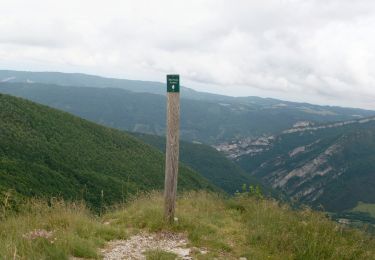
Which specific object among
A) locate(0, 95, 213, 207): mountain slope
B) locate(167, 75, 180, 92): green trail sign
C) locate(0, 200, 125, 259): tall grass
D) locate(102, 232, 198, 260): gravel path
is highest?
locate(167, 75, 180, 92): green trail sign

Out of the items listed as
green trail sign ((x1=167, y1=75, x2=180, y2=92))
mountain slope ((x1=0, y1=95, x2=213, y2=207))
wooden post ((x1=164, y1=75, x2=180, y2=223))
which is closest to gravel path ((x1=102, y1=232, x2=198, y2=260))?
wooden post ((x1=164, y1=75, x2=180, y2=223))

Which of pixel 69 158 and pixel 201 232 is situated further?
pixel 69 158

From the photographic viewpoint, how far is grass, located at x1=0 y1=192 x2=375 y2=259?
21.5ft

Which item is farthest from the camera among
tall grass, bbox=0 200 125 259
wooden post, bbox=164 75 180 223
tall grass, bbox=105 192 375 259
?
wooden post, bbox=164 75 180 223

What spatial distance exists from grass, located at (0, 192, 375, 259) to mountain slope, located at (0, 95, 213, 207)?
44377 mm

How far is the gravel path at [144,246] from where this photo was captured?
6.91 m

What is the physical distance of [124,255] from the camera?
271 inches

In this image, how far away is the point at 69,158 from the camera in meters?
88.8

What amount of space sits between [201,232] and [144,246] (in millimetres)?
1494

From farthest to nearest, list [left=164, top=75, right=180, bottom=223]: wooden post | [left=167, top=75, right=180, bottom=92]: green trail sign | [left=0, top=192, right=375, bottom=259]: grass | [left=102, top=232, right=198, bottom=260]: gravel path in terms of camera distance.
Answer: [left=164, top=75, right=180, bottom=223]: wooden post, [left=167, top=75, right=180, bottom=92]: green trail sign, [left=102, top=232, right=198, bottom=260]: gravel path, [left=0, top=192, right=375, bottom=259]: grass

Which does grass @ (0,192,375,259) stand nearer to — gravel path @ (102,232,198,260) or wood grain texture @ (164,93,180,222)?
gravel path @ (102,232,198,260)

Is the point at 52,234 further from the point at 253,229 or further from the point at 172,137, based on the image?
the point at 253,229

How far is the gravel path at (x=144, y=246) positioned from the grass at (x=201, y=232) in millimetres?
200

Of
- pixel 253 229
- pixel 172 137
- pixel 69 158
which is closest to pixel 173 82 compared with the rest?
pixel 172 137
